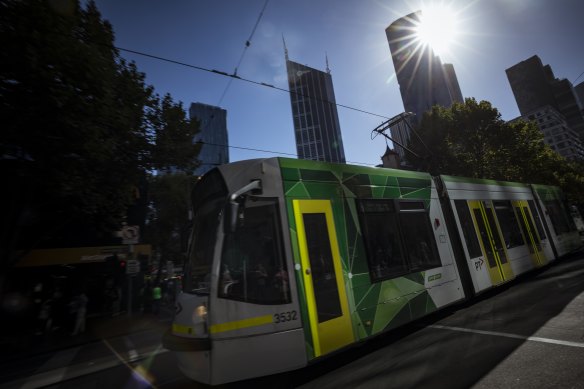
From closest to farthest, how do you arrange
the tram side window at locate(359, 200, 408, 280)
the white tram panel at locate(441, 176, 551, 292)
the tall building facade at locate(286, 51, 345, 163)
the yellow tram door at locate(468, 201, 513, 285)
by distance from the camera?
1. the tram side window at locate(359, 200, 408, 280)
2. the white tram panel at locate(441, 176, 551, 292)
3. the yellow tram door at locate(468, 201, 513, 285)
4. the tall building facade at locate(286, 51, 345, 163)

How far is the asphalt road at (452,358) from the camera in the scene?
3599mm

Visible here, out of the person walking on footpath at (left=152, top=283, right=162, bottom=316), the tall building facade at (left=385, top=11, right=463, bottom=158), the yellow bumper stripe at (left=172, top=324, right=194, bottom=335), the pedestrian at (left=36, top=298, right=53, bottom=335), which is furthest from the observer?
the tall building facade at (left=385, top=11, right=463, bottom=158)

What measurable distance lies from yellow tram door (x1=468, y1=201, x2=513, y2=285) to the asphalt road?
0.57m

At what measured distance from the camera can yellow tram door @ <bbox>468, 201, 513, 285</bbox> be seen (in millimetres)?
7555

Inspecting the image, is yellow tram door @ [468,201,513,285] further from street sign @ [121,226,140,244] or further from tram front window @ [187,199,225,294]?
street sign @ [121,226,140,244]

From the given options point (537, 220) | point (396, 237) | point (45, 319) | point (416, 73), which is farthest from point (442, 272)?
point (416, 73)

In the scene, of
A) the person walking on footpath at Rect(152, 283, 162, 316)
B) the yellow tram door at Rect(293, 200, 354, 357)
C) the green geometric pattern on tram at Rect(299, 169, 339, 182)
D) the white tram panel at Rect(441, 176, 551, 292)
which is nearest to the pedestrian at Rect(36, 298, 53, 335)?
the person walking on footpath at Rect(152, 283, 162, 316)

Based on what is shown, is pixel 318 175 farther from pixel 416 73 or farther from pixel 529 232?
pixel 416 73

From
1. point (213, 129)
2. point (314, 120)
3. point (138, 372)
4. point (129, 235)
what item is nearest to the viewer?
point (138, 372)

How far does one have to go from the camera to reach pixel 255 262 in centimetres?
389

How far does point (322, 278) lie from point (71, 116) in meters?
8.41

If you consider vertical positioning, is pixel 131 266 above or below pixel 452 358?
above

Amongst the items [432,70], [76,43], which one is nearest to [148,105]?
[76,43]

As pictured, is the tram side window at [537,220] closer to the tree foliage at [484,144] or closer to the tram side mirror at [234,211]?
the tram side mirror at [234,211]
